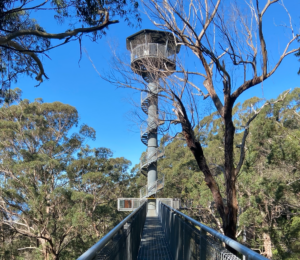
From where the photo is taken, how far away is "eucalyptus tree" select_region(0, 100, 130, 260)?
1664 centimetres

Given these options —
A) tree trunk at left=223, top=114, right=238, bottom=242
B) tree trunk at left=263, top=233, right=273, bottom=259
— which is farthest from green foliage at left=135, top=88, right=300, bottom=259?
tree trunk at left=223, top=114, right=238, bottom=242

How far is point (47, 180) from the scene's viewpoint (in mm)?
18453

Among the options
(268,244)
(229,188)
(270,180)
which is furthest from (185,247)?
(268,244)

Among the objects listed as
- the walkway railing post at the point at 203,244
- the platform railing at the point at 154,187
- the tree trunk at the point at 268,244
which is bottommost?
the tree trunk at the point at 268,244

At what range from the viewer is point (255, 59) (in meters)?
5.76

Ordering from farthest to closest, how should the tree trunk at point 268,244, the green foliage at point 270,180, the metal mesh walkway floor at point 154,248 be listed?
the tree trunk at point 268,244 → the green foliage at point 270,180 → the metal mesh walkway floor at point 154,248

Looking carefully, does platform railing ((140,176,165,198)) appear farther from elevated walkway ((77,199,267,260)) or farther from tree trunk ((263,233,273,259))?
elevated walkway ((77,199,267,260))

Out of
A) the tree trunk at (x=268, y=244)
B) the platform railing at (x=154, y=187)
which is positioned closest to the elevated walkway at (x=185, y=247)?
the tree trunk at (x=268, y=244)

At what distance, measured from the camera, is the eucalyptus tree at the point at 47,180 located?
1664cm

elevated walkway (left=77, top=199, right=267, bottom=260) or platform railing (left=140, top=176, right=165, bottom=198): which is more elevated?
platform railing (left=140, top=176, right=165, bottom=198)

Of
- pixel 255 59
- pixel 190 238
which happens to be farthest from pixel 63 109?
pixel 190 238

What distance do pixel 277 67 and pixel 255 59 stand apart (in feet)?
1.64

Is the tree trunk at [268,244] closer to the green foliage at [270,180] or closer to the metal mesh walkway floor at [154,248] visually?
the green foliage at [270,180]

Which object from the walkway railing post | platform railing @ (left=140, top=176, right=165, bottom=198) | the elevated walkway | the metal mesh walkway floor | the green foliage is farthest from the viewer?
platform railing @ (left=140, top=176, right=165, bottom=198)
